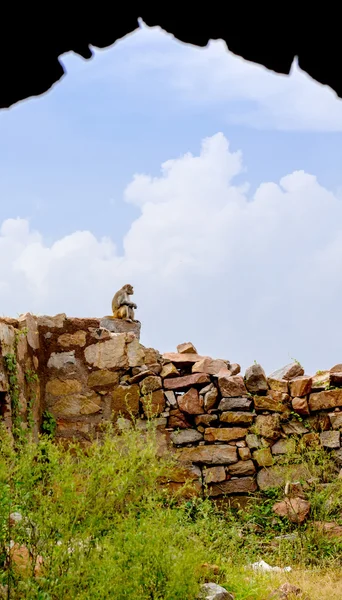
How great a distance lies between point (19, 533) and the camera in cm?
481

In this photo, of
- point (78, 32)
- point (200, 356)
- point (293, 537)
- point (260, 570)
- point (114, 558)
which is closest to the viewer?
point (78, 32)

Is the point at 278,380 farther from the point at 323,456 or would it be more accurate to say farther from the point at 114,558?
the point at 114,558

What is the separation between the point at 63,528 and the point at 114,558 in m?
0.38

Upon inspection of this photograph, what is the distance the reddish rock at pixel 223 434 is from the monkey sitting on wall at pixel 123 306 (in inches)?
70.1

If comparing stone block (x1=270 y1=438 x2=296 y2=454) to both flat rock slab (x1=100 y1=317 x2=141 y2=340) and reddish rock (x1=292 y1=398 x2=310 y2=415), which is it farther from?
flat rock slab (x1=100 y1=317 x2=141 y2=340)

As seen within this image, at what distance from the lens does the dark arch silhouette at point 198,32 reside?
5.33ft

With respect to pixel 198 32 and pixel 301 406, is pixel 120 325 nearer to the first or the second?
pixel 301 406

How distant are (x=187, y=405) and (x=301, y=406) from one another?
128 cm

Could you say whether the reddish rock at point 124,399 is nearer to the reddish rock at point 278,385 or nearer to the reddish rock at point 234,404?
the reddish rock at point 234,404

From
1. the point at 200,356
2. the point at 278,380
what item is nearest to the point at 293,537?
the point at 278,380

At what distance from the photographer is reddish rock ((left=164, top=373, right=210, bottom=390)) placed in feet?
27.5

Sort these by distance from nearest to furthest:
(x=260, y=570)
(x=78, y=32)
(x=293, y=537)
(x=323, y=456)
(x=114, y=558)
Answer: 1. (x=78, y=32)
2. (x=114, y=558)
3. (x=260, y=570)
4. (x=293, y=537)
5. (x=323, y=456)

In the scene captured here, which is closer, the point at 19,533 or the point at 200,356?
the point at 19,533

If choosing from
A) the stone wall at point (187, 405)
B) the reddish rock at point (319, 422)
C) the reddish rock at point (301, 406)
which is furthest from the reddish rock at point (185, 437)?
the reddish rock at point (319, 422)
